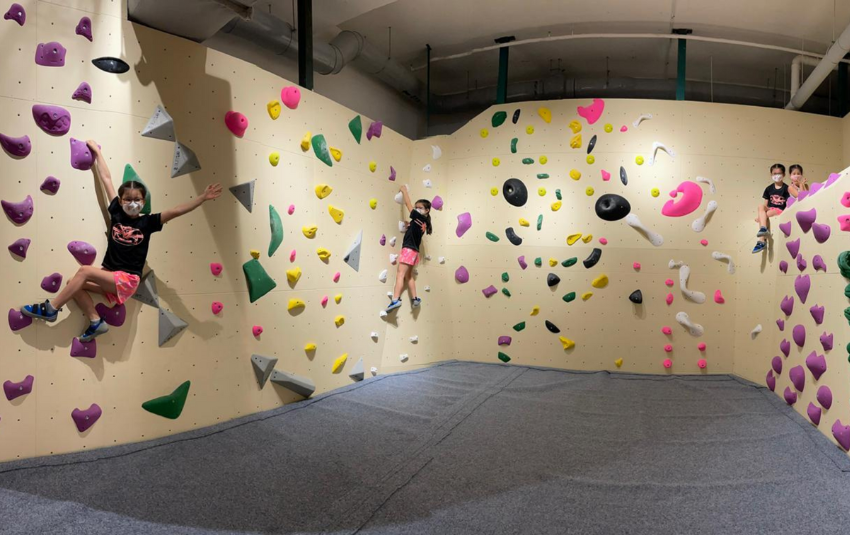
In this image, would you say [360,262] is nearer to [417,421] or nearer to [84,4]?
[417,421]

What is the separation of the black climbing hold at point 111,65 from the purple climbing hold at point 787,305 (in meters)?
4.53

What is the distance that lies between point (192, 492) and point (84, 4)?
97.3 inches

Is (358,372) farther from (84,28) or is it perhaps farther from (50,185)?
(84,28)

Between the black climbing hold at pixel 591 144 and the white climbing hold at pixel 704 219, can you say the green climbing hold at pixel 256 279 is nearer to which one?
the black climbing hold at pixel 591 144

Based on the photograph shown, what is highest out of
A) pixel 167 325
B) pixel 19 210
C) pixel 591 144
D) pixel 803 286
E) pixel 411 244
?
pixel 591 144

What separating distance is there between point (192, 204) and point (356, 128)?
1712 mm

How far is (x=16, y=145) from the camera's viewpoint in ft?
7.55

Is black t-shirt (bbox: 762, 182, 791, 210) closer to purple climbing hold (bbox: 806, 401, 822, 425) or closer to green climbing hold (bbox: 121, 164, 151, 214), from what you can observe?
purple climbing hold (bbox: 806, 401, 822, 425)

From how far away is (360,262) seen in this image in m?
4.07

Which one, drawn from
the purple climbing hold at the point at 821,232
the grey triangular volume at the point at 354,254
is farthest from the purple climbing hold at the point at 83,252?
the purple climbing hold at the point at 821,232

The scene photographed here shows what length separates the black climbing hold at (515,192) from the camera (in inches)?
191

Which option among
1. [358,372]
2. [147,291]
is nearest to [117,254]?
[147,291]

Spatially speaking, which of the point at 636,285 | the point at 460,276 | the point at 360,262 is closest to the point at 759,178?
the point at 636,285

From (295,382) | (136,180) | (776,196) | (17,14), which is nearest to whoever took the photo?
(17,14)
